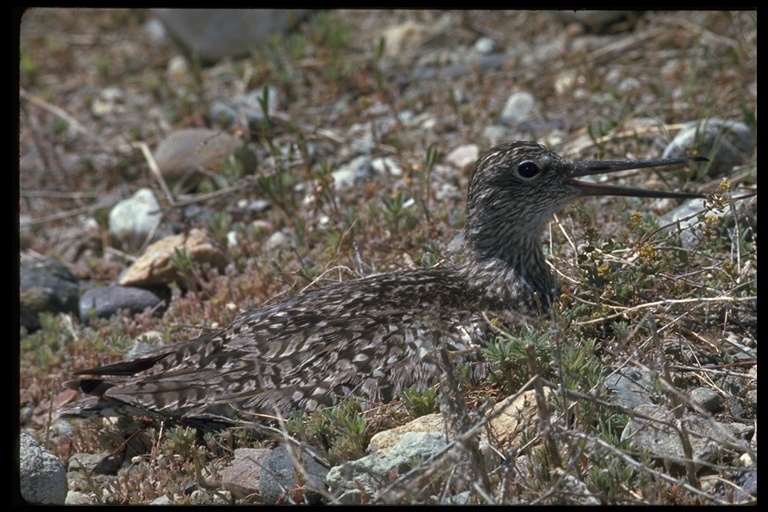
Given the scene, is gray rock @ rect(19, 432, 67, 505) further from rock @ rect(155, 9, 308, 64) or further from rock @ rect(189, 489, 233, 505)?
rock @ rect(155, 9, 308, 64)

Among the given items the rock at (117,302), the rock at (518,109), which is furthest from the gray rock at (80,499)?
the rock at (518,109)

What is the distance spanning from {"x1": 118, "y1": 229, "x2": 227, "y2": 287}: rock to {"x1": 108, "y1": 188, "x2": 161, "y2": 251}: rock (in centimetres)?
61

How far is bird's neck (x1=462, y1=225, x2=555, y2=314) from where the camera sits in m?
5.61


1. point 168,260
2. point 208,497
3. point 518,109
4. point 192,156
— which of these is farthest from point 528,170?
point 192,156

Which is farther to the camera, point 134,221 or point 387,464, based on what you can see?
point 134,221

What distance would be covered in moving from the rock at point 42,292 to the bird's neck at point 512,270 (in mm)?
3027

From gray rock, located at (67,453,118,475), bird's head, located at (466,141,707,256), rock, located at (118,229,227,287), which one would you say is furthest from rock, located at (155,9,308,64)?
gray rock, located at (67,453,118,475)

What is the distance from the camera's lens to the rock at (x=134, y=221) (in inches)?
308

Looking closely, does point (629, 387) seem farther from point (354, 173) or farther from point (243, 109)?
point (243, 109)

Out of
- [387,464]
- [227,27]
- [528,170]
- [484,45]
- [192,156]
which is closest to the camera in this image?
[387,464]

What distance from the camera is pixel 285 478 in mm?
4562

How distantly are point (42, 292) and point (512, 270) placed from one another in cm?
338
